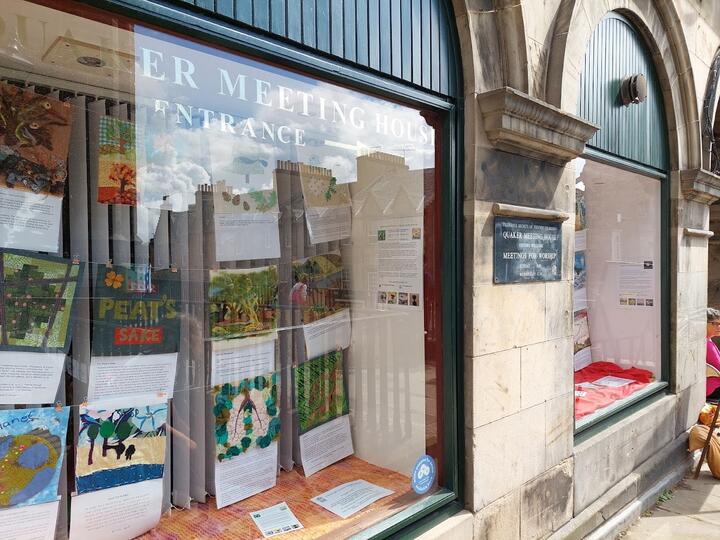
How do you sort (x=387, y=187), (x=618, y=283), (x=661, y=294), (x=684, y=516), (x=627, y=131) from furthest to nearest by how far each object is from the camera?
(x=618, y=283) < (x=661, y=294) < (x=627, y=131) < (x=684, y=516) < (x=387, y=187)

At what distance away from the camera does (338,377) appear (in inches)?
137

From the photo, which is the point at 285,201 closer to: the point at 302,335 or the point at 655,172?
the point at 302,335

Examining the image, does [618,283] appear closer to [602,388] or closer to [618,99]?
[602,388]

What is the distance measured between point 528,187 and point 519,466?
66.8 inches

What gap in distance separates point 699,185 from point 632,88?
1603 millimetres

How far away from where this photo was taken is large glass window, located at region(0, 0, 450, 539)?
220cm

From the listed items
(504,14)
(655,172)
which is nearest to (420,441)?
(504,14)

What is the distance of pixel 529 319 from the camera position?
11.0 feet

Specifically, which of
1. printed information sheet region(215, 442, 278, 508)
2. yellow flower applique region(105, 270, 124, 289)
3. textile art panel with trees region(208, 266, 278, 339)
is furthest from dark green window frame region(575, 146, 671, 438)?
yellow flower applique region(105, 270, 124, 289)

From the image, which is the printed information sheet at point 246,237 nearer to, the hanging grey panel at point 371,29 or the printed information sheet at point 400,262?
the printed information sheet at point 400,262

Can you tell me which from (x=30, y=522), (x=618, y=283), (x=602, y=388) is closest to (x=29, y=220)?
(x=30, y=522)

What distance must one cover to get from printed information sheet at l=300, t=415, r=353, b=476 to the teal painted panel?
283cm

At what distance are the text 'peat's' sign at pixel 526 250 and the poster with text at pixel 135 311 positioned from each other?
178cm

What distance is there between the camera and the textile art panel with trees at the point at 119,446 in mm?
2379
